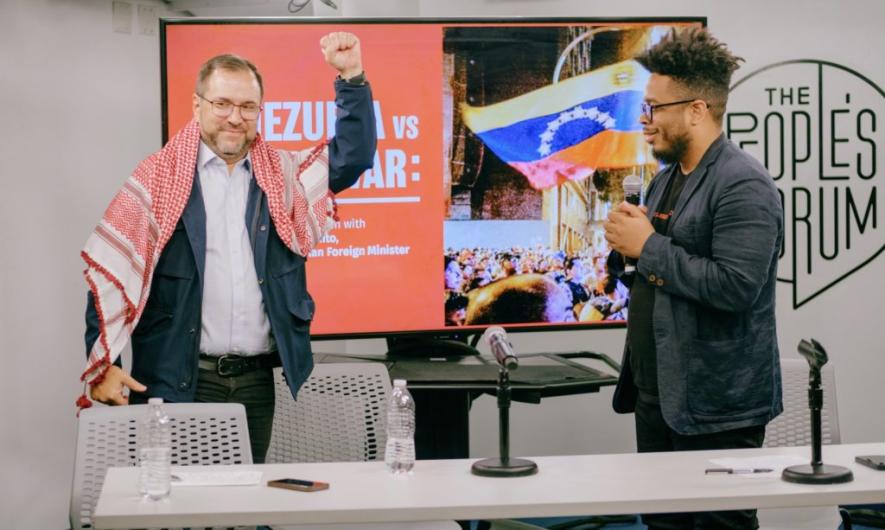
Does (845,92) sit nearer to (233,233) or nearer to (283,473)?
(233,233)

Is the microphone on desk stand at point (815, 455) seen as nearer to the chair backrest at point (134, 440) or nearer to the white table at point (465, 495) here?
the white table at point (465, 495)

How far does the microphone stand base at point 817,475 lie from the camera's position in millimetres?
2543

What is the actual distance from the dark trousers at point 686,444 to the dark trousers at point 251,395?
3.65 ft

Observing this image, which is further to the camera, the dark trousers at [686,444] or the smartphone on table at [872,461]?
the dark trousers at [686,444]

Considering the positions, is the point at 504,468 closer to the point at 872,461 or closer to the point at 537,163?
the point at 872,461

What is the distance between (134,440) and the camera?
3006mm

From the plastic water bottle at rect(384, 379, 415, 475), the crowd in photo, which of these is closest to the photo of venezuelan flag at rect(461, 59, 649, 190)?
the crowd in photo

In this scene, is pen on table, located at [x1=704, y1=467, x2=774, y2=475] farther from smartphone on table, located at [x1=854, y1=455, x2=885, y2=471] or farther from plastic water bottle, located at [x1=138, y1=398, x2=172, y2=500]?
plastic water bottle, located at [x1=138, y1=398, x2=172, y2=500]

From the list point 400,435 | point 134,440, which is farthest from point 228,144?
point 400,435

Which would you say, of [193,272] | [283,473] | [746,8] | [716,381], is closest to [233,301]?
[193,272]

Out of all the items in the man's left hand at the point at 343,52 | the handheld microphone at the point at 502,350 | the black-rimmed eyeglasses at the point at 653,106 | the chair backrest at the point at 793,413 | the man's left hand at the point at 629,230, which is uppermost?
the man's left hand at the point at 343,52

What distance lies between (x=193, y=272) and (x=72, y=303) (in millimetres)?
1731

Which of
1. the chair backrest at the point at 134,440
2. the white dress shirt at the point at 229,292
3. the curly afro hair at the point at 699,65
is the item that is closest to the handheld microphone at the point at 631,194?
the curly afro hair at the point at 699,65

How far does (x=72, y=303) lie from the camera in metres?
4.76
